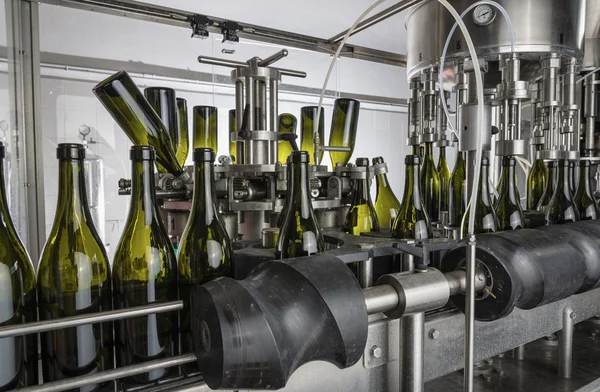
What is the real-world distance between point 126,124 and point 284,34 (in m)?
0.80

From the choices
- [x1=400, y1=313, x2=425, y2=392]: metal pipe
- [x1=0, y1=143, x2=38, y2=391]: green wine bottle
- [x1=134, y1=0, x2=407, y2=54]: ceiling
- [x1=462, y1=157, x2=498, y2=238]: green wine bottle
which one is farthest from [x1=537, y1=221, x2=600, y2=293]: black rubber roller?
[x1=134, y1=0, x2=407, y2=54]: ceiling

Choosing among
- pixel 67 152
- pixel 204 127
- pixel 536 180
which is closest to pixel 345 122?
pixel 204 127

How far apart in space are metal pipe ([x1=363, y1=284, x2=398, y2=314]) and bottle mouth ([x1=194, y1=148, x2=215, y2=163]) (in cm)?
24

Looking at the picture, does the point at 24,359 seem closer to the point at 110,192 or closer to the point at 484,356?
the point at 484,356

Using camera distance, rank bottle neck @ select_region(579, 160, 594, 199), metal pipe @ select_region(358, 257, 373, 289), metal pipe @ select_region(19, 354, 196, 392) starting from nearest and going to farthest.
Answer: metal pipe @ select_region(19, 354, 196, 392)
metal pipe @ select_region(358, 257, 373, 289)
bottle neck @ select_region(579, 160, 594, 199)

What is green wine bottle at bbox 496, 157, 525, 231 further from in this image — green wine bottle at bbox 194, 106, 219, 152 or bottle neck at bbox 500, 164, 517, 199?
green wine bottle at bbox 194, 106, 219, 152

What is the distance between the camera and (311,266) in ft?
1.36

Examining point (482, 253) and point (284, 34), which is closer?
point (482, 253)

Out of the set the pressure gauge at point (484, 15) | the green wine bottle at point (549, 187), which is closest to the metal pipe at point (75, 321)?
the pressure gauge at point (484, 15)

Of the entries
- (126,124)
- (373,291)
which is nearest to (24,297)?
(126,124)

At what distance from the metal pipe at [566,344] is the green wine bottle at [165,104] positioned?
0.81m

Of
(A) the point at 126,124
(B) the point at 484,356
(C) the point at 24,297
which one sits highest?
(A) the point at 126,124

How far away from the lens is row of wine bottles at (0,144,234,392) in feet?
1.48

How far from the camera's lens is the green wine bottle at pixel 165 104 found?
0.77m
